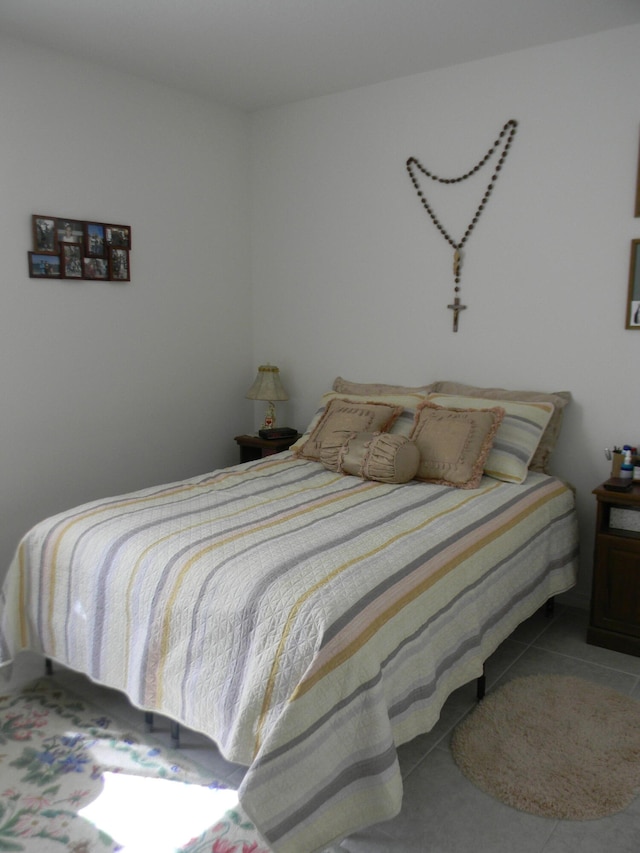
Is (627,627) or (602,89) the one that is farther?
(602,89)

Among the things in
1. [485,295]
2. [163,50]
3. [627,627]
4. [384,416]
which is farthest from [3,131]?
[627,627]

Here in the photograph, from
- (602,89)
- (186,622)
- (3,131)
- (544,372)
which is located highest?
(602,89)

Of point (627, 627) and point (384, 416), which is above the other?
point (384, 416)

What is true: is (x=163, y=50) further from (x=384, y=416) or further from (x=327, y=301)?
(x=384, y=416)

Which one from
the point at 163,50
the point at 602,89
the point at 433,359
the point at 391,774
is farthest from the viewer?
the point at 433,359

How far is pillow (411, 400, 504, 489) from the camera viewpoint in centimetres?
304

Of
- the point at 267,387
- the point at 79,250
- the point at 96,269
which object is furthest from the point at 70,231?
the point at 267,387

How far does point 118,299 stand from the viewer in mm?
3668

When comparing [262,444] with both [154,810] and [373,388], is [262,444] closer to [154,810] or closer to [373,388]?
[373,388]

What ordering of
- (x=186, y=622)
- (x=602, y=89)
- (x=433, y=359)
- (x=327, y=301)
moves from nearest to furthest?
(x=186, y=622)
(x=602, y=89)
(x=433, y=359)
(x=327, y=301)

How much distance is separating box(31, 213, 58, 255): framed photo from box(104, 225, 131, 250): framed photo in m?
0.31

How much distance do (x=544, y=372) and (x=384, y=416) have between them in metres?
0.81

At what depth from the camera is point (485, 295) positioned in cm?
352

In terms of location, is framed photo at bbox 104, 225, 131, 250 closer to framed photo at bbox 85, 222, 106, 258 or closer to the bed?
framed photo at bbox 85, 222, 106, 258
